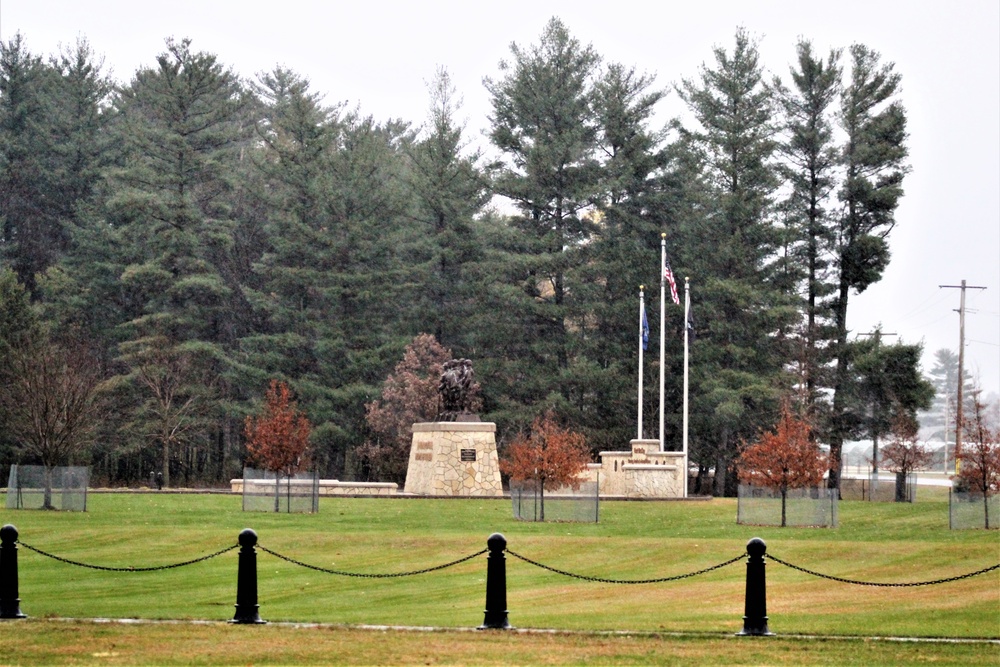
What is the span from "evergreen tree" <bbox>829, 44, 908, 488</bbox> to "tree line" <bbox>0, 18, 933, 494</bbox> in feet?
0.38

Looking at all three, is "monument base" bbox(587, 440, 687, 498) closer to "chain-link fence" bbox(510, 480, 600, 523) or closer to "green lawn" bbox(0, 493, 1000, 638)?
"green lawn" bbox(0, 493, 1000, 638)

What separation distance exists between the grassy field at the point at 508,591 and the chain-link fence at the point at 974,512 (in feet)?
3.59

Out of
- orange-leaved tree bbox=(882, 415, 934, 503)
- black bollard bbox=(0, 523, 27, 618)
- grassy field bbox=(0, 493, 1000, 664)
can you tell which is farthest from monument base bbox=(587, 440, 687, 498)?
black bollard bbox=(0, 523, 27, 618)

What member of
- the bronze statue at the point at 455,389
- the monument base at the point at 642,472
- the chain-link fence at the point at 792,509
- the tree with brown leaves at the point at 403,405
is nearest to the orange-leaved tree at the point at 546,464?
the chain-link fence at the point at 792,509

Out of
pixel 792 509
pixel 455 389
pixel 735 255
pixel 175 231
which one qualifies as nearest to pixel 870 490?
pixel 735 255

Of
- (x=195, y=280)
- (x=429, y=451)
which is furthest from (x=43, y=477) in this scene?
(x=195, y=280)

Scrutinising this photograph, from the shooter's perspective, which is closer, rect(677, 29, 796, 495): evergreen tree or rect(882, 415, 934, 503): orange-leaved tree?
rect(882, 415, 934, 503): orange-leaved tree

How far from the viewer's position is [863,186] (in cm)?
5984

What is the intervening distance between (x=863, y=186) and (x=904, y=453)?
11.5 meters

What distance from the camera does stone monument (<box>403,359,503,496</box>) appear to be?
48625mm

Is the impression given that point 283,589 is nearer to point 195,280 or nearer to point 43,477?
point 43,477

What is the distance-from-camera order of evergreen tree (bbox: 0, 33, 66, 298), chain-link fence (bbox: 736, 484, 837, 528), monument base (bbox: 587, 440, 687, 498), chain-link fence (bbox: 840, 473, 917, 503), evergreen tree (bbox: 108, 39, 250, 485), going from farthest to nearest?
evergreen tree (bbox: 0, 33, 66, 298) < evergreen tree (bbox: 108, 39, 250, 485) < chain-link fence (bbox: 840, 473, 917, 503) < monument base (bbox: 587, 440, 687, 498) < chain-link fence (bbox: 736, 484, 837, 528)

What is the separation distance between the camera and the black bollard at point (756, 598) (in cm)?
1636

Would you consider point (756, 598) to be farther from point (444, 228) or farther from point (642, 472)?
point (444, 228)
